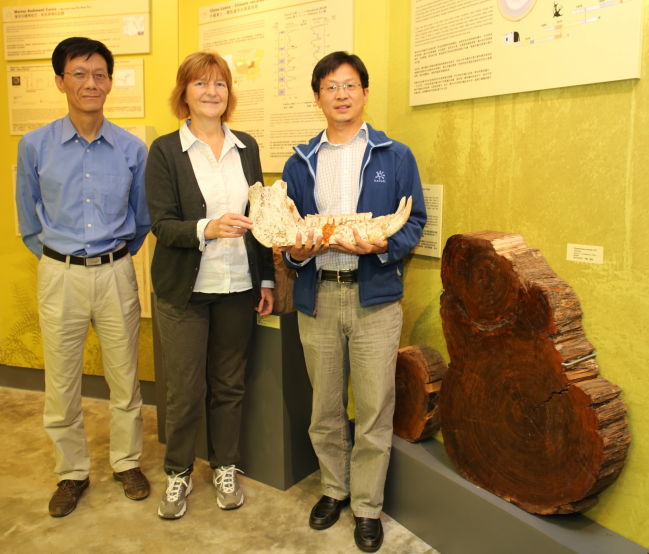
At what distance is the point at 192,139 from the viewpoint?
227cm

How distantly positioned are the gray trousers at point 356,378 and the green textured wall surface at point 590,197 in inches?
25.3

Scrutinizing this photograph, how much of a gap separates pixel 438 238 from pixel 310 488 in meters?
1.45

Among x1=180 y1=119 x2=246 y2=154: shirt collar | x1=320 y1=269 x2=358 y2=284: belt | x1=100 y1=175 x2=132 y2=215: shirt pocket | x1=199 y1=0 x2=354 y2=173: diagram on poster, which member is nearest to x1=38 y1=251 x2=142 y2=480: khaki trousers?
x1=100 y1=175 x2=132 y2=215: shirt pocket

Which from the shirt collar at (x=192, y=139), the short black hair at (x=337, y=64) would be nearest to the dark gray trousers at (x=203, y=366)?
the shirt collar at (x=192, y=139)

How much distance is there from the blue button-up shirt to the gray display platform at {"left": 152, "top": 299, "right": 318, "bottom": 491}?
890 millimetres

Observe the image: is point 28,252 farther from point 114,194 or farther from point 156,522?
point 156,522

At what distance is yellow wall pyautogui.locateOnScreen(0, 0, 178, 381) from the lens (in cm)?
358

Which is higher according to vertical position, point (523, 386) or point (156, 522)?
point (523, 386)

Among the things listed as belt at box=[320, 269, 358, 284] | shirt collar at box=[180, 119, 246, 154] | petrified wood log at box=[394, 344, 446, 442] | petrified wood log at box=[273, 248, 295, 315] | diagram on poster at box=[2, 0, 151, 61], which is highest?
diagram on poster at box=[2, 0, 151, 61]

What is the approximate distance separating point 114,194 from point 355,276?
126 cm

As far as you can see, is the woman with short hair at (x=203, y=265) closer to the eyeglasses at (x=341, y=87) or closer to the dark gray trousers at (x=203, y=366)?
the dark gray trousers at (x=203, y=366)

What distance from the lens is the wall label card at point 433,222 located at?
96.3 inches

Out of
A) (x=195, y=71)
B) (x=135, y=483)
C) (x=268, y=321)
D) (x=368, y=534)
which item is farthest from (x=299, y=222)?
(x=135, y=483)

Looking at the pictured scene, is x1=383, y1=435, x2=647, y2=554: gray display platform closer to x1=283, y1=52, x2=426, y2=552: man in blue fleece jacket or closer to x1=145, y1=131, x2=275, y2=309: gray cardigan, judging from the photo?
x1=283, y1=52, x2=426, y2=552: man in blue fleece jacket
